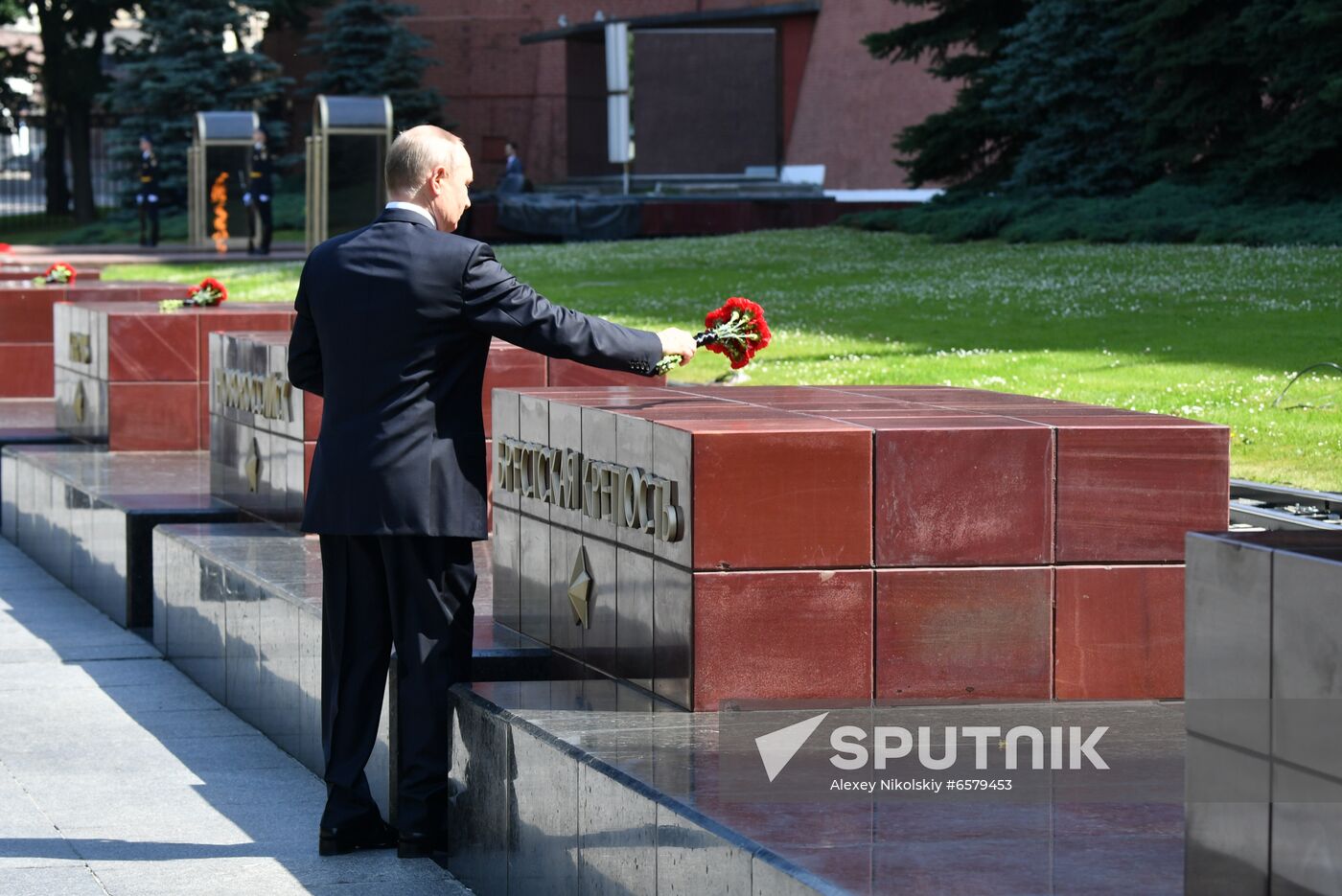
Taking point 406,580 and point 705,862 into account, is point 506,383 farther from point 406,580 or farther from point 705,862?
point 705,862

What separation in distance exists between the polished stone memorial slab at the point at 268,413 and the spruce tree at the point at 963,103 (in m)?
20.4

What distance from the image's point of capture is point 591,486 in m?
5.60

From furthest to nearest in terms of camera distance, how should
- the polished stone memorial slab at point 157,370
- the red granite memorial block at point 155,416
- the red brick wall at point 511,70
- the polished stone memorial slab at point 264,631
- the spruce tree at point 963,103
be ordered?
1. the red brick wall at point 511,70
2. the spruce tree at point 963,103
3. the red granite memorial block at point 155,416
4. the polished stone memorial slab at point 157,370
5. the polished stone memorial slab at point 264,631

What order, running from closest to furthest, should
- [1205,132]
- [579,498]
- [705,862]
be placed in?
[705,862]
[579,498]
[1205,132]

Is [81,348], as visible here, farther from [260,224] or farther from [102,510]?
[260,224]

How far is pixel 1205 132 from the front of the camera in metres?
25.7

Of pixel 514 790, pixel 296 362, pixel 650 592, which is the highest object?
pixel 296 362

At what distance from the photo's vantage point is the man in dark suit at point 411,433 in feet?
16.9

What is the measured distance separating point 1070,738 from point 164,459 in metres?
7.50

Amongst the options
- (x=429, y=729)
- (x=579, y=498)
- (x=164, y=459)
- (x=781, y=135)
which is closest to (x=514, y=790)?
(x=429, y=729)

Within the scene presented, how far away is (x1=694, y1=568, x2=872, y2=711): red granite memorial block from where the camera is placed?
5031mm

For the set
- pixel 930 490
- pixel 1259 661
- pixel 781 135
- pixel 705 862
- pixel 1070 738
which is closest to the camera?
pixel 1259 661

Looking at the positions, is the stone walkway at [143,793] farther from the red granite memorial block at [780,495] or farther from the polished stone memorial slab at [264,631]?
the red granite memorial block at [780,495]

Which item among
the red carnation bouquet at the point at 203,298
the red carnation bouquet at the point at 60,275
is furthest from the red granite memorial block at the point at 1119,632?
the red carnation bouquet at the point at 60,275
